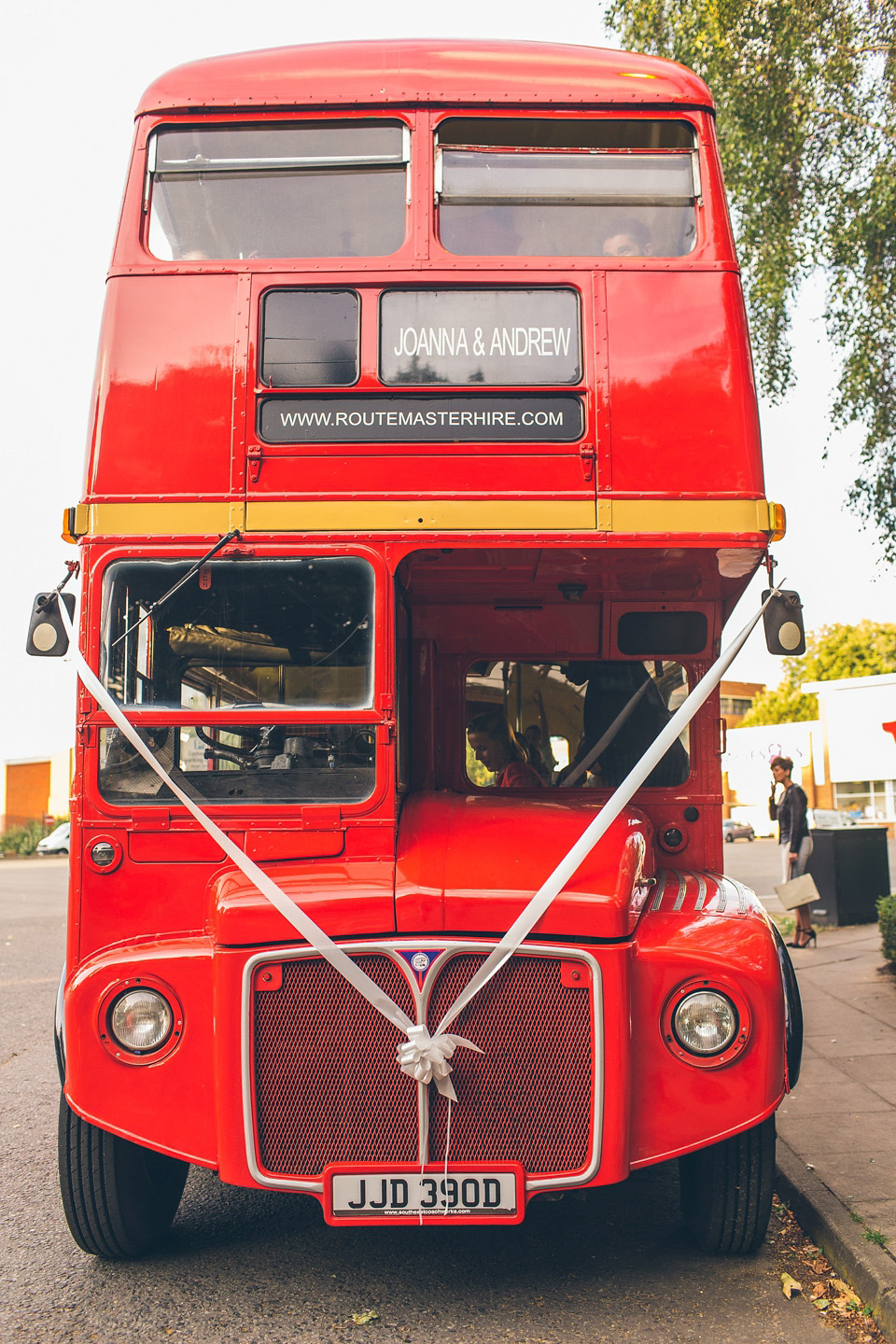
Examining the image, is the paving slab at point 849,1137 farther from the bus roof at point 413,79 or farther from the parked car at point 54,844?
the parked car at point 54,844

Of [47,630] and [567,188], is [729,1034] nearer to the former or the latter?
[47,630]

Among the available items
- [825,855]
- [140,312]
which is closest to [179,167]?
[140,312]

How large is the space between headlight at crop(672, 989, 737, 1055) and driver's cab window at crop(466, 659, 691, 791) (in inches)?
63.3

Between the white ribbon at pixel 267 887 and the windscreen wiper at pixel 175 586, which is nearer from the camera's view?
the white ribbon at pixel 267 887

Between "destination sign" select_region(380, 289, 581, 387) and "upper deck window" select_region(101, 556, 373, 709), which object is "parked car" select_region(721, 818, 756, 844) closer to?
"destination sign" select_region(380, 289, 581, 387)

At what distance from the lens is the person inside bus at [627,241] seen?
4.46 meters

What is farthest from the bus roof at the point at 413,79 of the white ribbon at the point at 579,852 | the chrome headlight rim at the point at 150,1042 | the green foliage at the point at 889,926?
the green foliage at the point at 889,926

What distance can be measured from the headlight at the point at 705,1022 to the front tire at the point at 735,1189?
419mm

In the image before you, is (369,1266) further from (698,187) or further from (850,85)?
(850,85)

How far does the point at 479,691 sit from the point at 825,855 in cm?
873

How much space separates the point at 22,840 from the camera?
136 ft

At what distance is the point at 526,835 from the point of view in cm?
396

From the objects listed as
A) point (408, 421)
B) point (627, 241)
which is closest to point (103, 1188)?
point (408, 421)

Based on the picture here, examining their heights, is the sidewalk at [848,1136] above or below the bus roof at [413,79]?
below
